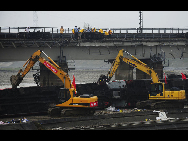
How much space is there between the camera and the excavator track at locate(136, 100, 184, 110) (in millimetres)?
33000

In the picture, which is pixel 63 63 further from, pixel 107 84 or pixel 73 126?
pixel 73 126

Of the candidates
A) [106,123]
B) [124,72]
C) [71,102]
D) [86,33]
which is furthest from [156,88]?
[124,72]

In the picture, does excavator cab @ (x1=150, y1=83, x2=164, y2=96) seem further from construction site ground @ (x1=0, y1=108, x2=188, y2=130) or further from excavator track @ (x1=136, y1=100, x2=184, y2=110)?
construction site ground @ (x1=0, y1=108, x2=188, y2=130)

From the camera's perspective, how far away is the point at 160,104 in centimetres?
3306

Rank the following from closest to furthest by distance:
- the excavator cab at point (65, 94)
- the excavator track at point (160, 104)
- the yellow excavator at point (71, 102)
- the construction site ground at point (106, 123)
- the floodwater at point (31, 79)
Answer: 1. the construction site ground at point (106, 123)
2. the yellow excavator at point (71, 102)
3. the excavator cab at point (65, 94)
4. the excavator track at point (160, 104)
5. the floodwater at point (31, 79)

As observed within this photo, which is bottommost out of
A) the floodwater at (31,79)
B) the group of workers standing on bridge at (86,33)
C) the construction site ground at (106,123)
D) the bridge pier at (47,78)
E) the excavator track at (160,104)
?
the construction site ground at (106,123)

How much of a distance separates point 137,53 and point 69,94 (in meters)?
22.2

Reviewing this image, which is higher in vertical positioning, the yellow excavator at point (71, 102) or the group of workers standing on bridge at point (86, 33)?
the group of workers standing on bridge at point (86, 33)

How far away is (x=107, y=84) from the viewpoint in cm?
3616

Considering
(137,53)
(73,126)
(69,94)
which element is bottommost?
(73,126)

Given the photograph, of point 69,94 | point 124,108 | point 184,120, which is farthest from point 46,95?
point 184,120

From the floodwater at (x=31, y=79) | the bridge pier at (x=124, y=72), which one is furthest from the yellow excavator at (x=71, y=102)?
the floodwater at (x=31, y=79)

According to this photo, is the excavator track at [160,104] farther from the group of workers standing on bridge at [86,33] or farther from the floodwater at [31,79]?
the floodwater at [31,79]

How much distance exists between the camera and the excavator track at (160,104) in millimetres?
33000
